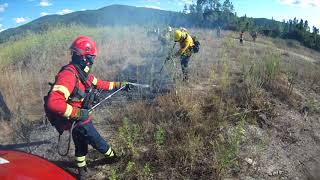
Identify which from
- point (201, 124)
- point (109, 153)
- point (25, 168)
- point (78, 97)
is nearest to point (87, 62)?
point (78, 97)

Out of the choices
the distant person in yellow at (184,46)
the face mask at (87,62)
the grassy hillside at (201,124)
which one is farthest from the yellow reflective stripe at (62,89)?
the distant person in yellow at (184,46)

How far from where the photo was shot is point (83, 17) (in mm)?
128875

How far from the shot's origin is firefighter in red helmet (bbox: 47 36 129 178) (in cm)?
405

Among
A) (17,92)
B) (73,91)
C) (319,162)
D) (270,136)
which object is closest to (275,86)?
(270,136)

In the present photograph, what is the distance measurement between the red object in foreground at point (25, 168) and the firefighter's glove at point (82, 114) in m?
0.82

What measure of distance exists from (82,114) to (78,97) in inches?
9.4

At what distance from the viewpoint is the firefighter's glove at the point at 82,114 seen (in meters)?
4.29

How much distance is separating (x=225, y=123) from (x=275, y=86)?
2543 mm

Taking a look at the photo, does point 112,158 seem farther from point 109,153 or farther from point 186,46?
point 186,46

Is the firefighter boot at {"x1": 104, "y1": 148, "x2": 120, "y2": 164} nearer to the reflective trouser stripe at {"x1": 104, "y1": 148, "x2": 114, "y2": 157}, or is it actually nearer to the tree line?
the reflective trouser stripe at {"x1": 104, "y1": 148, "x2": 114, "y2": 157}

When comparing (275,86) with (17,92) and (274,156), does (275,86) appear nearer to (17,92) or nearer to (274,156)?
(274,156)

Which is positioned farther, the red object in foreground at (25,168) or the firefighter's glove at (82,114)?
the firefighter's glove at (82,114)

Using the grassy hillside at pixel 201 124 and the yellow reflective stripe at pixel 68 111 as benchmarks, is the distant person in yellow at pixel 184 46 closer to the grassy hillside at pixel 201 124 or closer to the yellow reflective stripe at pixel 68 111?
the grassy hillside at pixel 201 124

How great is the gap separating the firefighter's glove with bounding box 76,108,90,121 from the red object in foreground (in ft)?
2.68
